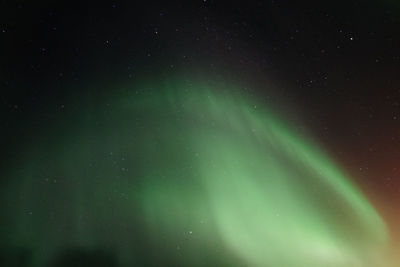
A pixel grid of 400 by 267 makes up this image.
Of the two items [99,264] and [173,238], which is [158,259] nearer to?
[173,238]

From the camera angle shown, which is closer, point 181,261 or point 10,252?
point 10,252

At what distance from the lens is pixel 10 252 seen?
3496 mm

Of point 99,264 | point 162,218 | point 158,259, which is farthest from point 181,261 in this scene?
point 99,264

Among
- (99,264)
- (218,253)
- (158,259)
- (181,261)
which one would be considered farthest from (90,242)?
(218,253)

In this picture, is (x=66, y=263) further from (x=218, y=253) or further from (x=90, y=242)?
(x=218, y=253)

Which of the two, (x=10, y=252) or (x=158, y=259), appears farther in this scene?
(x=158, y=259)

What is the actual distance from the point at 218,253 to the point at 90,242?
136 centimetres

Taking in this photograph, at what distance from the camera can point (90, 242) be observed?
3676 mm

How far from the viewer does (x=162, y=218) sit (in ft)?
12.4

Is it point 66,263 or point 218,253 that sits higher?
point 66,263

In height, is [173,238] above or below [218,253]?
above

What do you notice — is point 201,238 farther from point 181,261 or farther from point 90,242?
point 90,242

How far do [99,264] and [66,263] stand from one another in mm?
351

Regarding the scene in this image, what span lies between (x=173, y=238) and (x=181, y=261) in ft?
0.98
